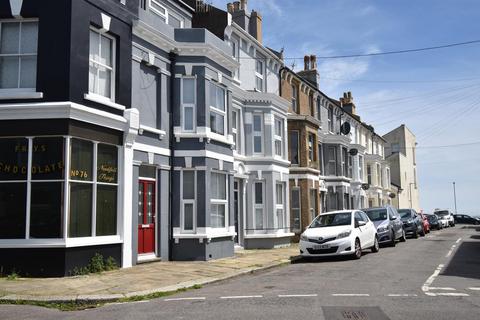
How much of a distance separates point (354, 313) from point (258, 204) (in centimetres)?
1553

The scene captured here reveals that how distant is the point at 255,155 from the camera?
77.8ft

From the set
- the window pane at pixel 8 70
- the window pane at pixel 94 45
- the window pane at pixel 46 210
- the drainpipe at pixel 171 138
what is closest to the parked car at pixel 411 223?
the drainpipe at pixel 171 138

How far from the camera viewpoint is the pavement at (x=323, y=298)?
325 inches

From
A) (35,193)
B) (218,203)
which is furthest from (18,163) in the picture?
(218,203)

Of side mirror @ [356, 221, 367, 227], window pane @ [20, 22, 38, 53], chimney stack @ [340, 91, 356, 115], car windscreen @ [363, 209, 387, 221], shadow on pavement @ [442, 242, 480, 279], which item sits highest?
chimney stack @ [340, 91, 356, 115]

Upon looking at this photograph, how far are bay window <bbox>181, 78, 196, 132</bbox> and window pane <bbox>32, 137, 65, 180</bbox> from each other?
17.9 feet

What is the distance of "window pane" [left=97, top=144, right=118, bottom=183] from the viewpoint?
45.9ft

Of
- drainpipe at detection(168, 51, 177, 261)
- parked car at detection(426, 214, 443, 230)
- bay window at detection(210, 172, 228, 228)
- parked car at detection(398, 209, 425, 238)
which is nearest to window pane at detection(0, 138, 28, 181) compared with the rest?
drainpipe at detection(168, 51, 177, 261)

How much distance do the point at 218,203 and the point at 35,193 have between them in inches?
276

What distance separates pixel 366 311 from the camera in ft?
27.4

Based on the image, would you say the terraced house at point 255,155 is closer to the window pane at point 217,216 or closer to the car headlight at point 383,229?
the window pane at point 217,216

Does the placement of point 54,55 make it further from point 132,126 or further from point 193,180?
point 193,180

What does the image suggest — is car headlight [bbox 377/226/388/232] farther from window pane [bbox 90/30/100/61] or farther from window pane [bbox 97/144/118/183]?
window pane [bbox 90/30/100/61]

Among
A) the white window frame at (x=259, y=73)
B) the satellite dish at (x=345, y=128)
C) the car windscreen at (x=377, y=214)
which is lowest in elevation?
the car windscreen at (x=377, y=214)
